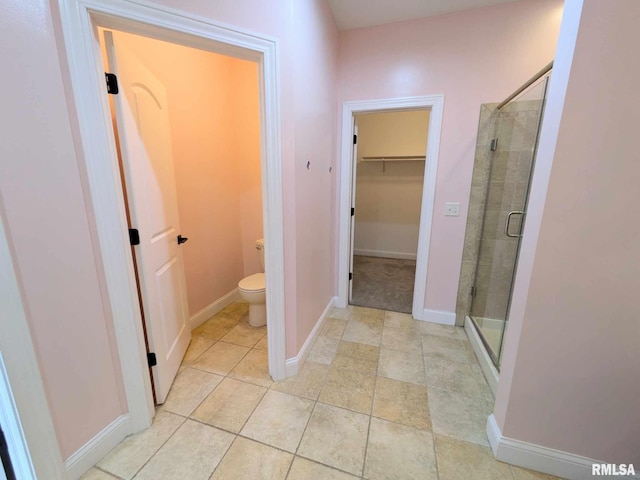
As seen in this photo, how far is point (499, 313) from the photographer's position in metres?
2.07

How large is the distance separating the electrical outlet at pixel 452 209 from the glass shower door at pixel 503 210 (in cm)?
23

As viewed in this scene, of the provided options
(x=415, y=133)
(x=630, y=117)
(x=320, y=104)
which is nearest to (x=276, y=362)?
(x=320, y=104)

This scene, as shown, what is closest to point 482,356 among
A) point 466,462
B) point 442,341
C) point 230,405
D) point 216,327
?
point 442,341

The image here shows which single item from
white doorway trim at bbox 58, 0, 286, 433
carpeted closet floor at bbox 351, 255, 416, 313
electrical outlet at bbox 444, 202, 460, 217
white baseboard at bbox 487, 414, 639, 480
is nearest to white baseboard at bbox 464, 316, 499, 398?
white baseboard at bbox 487, 414, 639, 480

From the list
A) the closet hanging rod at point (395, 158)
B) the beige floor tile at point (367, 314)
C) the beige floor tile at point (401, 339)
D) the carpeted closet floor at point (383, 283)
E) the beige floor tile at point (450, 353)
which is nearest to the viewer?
the beige floor tile at point (450, 353)

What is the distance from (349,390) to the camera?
1727 mm

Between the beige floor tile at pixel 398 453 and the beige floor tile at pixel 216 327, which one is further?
the beige floor tile at pixel 216 327

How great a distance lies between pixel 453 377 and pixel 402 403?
501 millimetres

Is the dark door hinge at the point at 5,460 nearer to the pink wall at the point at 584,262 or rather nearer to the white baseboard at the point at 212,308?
the white baseboard at the point at 212,308

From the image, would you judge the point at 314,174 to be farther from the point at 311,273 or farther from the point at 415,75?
the point at 415,75

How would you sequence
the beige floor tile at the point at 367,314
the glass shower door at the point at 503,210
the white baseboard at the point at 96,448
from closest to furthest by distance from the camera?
the white baseboard at the point at 96,448, the glass shower door at the point at 503,210, the beige floor tile at the point at 367,314

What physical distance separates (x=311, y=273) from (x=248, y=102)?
6.21 ft

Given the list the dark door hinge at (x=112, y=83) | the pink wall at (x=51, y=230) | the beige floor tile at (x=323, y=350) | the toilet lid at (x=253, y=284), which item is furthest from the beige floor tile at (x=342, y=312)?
the dark door hinge at (x=112, y=83)

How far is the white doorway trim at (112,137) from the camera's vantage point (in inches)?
40.3
